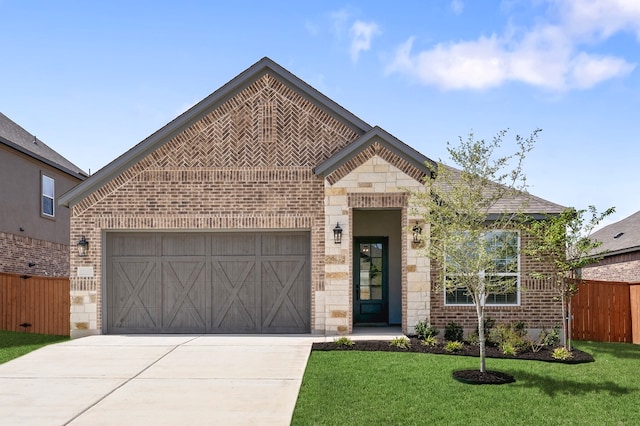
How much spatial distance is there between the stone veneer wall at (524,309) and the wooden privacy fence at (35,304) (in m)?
10.1

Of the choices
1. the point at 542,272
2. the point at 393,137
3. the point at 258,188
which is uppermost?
the point at 393,137

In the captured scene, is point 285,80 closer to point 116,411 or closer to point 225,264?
point 225,264

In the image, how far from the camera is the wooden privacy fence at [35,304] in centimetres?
1619

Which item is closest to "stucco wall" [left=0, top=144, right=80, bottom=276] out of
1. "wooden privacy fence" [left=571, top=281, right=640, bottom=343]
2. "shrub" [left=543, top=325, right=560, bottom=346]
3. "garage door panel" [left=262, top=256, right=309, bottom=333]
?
"garage door panel" [left=262, top=256, right=309, bottom=333]

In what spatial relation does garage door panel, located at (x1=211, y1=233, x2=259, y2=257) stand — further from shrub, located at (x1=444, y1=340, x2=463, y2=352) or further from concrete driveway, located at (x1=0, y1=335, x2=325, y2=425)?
shrub, located at (x1=444, y1=340, x2=463, y2=352)

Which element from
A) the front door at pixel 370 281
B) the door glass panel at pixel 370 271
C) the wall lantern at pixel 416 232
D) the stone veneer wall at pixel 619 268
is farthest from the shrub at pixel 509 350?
the stone veneer wall at pixel 619 268

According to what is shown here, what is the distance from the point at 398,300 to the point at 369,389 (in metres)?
8.01

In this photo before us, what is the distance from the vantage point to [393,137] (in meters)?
14.1

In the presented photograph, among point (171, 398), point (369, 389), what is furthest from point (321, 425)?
point (171, 398)

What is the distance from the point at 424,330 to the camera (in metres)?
13.8

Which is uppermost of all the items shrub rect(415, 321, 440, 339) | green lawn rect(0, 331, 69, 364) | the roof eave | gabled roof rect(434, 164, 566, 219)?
the roof eave

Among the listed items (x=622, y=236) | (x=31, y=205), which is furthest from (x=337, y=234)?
(x=622, y=236)

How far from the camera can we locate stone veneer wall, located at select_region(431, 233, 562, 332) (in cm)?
1448

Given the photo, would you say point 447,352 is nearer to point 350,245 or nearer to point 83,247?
point 350,245
